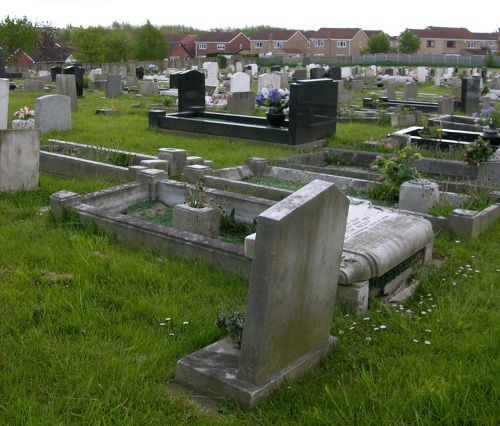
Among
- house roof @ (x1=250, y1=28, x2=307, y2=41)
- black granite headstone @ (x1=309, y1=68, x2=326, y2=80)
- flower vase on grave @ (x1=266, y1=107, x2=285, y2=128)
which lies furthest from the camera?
house roof @ (x1=250, y1=28, x2=307, y2=41)

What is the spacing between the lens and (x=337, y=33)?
8919cm

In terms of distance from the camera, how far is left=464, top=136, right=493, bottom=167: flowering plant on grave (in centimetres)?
901

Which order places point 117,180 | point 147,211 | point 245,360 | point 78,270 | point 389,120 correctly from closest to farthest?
1. point 245,360
2. point 78,270
3. point 147,211
4. point 117,180
5. point 389,120

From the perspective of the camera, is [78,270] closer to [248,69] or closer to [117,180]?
[117,180]

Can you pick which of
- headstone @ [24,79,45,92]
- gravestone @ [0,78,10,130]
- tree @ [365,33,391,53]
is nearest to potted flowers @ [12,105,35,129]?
gravestone @ [0,78,10,130]

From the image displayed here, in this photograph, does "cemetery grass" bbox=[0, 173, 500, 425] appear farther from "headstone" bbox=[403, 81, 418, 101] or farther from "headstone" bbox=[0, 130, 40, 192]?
"headstone" bbox=[403, 81, 418, 101]

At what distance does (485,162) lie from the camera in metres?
9.05

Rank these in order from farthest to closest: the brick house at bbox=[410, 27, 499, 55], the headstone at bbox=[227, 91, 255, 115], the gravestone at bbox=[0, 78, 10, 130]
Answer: the brick house at bbox=[410, 27, 499, 55] < the headstone at bbox=[227, 91, 255, 115] < the gravestone at bbox=[0, 78, 10, 130]

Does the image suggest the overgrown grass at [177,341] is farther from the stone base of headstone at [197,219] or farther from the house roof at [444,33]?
the house roof at [444,33]

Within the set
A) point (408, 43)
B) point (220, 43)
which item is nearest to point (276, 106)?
point (408, 43)

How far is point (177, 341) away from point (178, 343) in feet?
0.11

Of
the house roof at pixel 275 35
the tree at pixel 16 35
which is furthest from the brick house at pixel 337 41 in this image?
the tree at pixel 16 35

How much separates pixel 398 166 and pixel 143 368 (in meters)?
4.78

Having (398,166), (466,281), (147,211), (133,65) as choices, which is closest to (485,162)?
(398,166)
